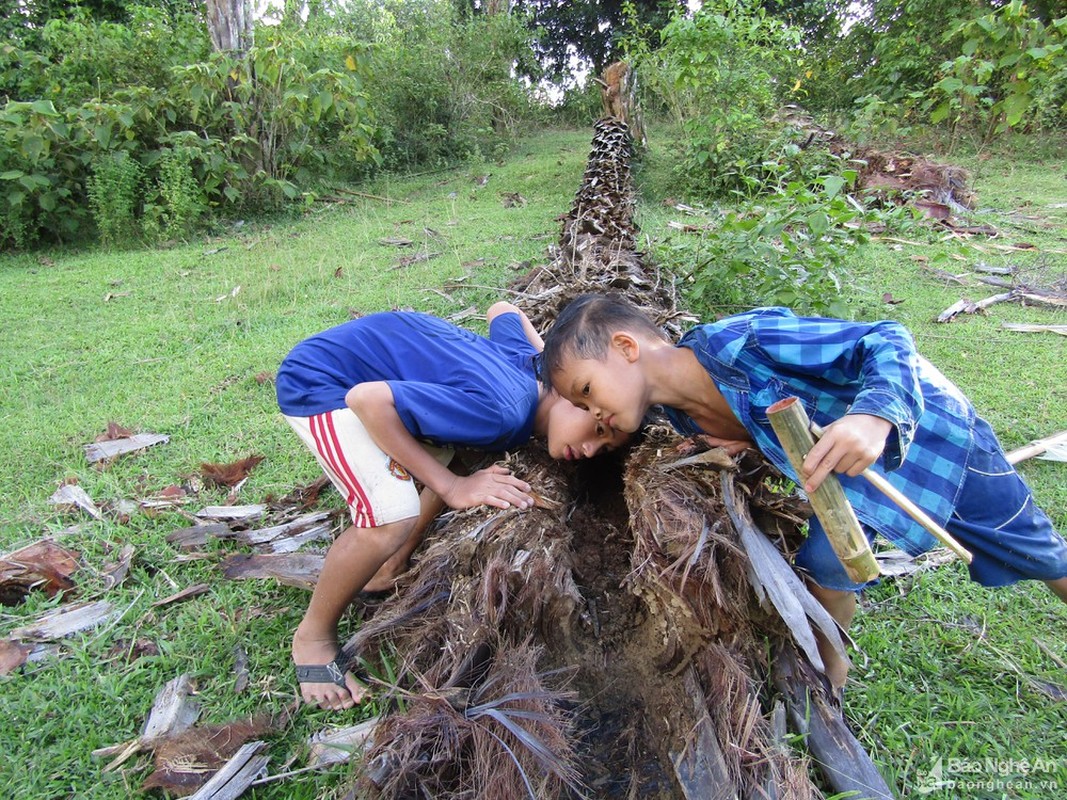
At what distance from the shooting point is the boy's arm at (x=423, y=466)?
81.5 inches

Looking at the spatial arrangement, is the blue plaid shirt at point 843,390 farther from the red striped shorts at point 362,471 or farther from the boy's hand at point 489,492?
the red striped shorts at point 362,471

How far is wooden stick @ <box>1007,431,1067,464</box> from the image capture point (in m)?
3.03

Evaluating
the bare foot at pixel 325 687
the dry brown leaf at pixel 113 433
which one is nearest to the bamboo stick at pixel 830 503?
the bare foot at pixel 325 687

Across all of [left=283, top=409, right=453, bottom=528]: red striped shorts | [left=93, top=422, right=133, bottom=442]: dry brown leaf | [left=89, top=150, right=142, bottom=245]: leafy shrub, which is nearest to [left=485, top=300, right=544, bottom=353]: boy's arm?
[left=283, top=409, right=453, bottom=528]: red striped shorts

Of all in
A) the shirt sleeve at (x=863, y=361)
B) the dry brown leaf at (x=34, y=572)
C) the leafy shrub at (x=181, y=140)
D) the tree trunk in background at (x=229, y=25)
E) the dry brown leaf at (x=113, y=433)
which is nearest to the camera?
the shirt sleeve at (x=863, y=361)

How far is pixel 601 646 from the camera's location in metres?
2.09

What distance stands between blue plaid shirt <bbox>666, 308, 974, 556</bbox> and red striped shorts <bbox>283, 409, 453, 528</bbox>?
3.60 feet

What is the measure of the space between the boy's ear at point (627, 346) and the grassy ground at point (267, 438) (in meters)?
1.30

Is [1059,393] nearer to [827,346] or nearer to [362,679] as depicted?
[827,346]

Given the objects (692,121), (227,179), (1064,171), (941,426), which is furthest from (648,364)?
(1064,171)

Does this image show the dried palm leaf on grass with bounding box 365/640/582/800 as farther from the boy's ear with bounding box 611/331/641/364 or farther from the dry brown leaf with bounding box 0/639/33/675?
the dry brown leaf with bounding box 0/639/33/675

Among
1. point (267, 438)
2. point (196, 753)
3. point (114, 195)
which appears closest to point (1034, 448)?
point (196, 753)

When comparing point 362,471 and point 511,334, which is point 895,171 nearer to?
point 511,334

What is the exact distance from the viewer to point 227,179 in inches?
326
